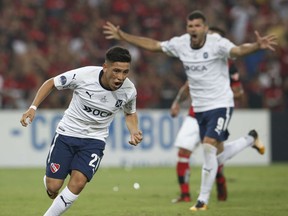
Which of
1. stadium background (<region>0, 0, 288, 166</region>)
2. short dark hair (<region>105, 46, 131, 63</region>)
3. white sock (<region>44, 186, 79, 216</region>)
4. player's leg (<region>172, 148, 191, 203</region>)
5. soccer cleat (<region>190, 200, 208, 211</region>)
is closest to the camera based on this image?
white sock (<region>44, 186, 79, 216</region>)

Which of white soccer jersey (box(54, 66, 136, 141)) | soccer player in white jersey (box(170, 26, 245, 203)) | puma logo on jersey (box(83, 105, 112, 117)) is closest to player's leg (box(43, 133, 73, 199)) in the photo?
white soccer jersey (box(54, 66, 136, 141))

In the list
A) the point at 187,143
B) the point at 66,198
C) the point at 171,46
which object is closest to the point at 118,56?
the point at 66,198

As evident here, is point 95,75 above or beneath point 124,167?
above

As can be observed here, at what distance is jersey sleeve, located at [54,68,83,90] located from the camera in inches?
368

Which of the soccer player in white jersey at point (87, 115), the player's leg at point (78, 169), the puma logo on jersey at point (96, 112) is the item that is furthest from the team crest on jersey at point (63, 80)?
the player's leg at point (78, 169)

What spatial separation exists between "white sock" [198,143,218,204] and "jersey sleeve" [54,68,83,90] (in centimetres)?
267

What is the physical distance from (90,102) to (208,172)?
257cm

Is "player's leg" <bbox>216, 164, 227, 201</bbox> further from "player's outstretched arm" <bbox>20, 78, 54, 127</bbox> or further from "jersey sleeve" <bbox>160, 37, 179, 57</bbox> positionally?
"player's outstretched arm" <bbox>20, 78, 54, 127</bbox>

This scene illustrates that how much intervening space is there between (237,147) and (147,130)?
7036mm

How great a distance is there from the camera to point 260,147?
512 inches

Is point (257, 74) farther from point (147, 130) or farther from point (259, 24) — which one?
point (147, 130)

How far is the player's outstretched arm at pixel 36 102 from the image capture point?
8.80 meters

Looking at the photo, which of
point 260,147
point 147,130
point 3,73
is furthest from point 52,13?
point 260,147

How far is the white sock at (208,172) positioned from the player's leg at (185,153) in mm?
1164
